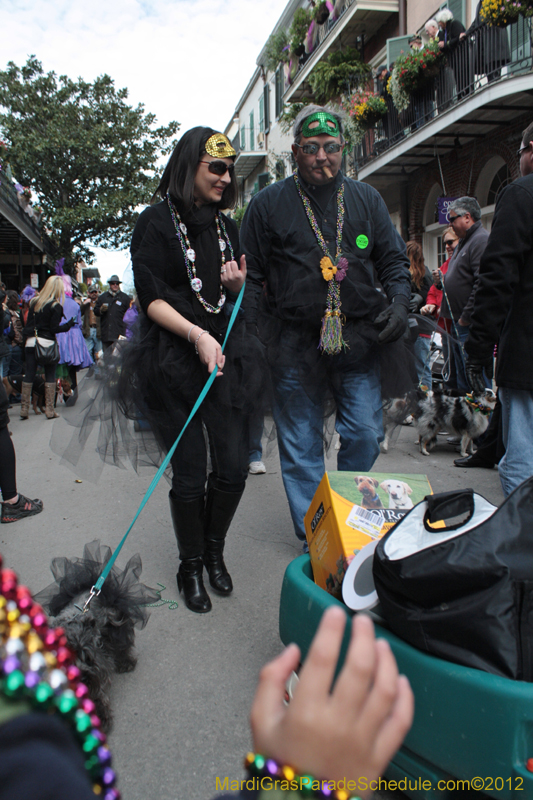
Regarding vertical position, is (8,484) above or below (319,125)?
below

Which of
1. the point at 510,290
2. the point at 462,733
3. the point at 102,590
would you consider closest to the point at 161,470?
the point at 102,590

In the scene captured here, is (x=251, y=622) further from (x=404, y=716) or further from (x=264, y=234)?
(x=404, y=716)

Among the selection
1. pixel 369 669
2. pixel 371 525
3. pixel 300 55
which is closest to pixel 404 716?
pixel 369 669

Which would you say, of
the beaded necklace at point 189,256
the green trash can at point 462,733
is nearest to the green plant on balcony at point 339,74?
the beaded necklace at point 189,256

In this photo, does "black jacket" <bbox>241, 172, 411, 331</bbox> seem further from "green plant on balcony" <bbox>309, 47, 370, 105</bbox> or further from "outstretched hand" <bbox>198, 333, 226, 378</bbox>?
"green plant on balcony" <bbox>309, 47, 370, 105</bbox>

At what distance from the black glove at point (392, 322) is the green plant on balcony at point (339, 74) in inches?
634

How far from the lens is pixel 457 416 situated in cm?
572

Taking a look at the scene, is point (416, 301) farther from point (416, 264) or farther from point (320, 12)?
point (320, 12)

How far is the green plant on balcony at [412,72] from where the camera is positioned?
11.8m

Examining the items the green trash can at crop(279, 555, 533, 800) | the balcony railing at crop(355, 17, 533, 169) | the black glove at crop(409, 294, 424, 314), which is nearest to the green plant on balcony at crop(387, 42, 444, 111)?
the balcony railing at crop(355, 17, 533, 169)

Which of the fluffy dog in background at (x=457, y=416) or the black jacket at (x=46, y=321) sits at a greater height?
the black jacket at (x=46, y=321)

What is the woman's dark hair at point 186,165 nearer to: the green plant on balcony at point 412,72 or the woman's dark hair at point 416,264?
the woman's dark hair at point 416,264

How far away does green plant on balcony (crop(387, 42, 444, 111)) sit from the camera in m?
11.8

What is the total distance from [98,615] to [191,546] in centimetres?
71
